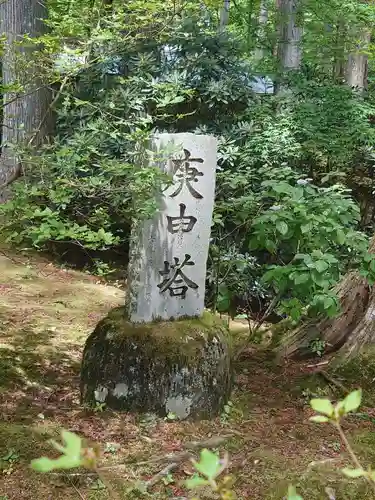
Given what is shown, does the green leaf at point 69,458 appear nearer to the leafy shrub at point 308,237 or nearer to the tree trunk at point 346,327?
the leafy shrub at point 308,237

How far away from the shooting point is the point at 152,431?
3.29 m

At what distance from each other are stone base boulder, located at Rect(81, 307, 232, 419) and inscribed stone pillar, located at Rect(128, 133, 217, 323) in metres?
0.16

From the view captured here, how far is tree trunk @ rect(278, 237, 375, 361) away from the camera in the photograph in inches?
164

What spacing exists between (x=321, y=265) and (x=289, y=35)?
671 cm

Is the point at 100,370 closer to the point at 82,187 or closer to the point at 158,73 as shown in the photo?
the point at 82,187

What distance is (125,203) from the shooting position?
3086 millimetres

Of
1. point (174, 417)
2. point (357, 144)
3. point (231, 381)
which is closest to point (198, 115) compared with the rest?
point (357, 144)

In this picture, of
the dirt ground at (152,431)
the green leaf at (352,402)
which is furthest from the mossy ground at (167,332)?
the green leaf at (352,402)

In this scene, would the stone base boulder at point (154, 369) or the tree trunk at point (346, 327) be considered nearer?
the stone base boulder at point (154, 369)

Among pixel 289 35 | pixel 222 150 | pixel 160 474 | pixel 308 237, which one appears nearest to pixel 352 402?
pixel 160 474

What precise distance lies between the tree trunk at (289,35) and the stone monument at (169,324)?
5.79 meters

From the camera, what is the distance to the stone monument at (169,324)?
11.1 ft

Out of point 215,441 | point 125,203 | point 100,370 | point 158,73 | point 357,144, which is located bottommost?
point 215,441

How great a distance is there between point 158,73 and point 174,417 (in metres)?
4.24
